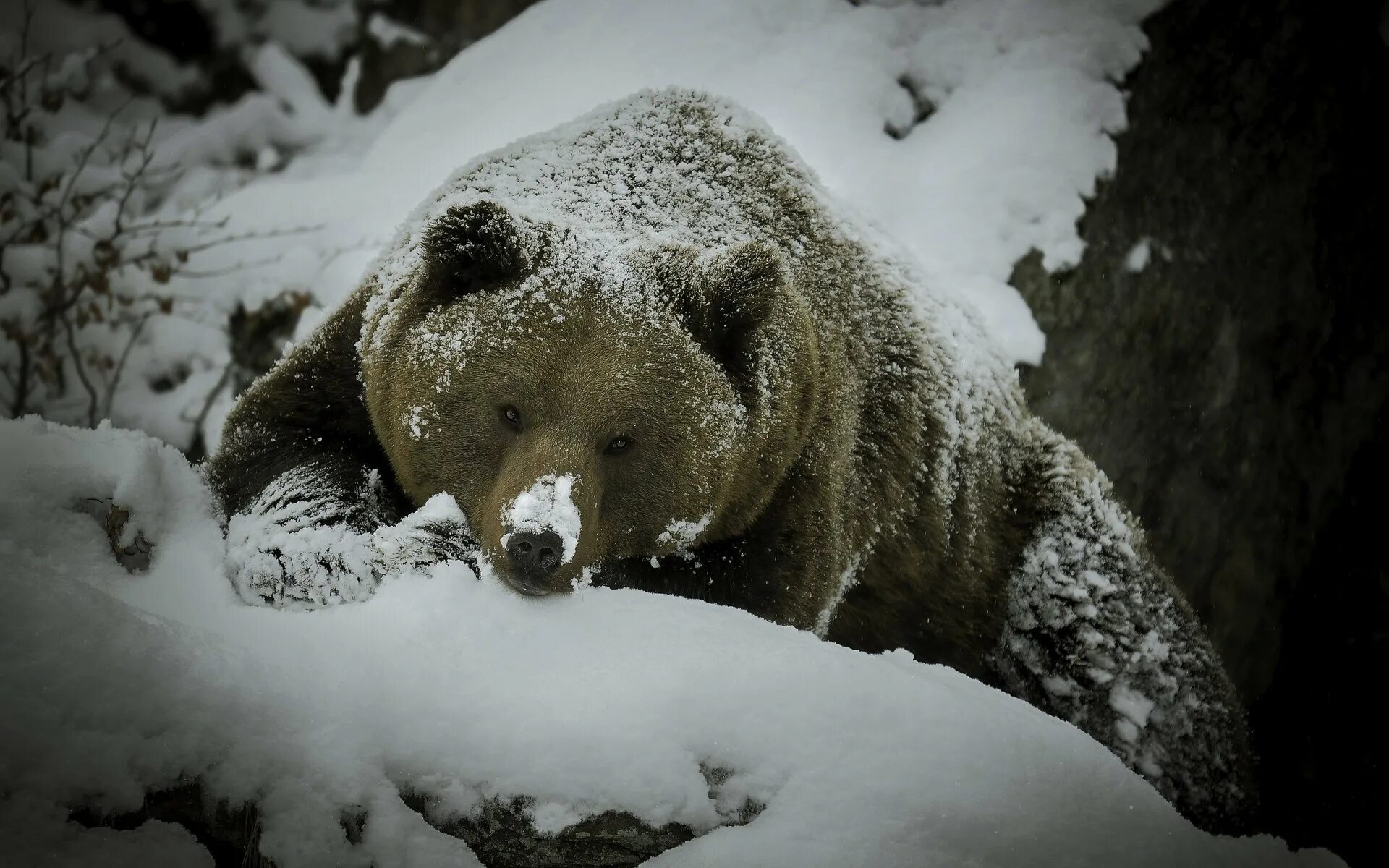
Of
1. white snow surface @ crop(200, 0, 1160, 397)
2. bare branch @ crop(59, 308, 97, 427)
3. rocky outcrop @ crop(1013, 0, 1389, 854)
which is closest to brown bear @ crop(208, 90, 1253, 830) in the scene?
white snow surface @ crop(200, 0, 1160, 397)

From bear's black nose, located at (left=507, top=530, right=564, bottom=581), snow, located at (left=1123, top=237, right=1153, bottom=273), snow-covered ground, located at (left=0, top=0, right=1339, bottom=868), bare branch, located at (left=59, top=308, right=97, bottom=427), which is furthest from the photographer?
snow, located at (left=1123, top=237, right=1153, bottom=273)

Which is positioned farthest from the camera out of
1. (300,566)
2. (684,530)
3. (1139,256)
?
(1139,256)

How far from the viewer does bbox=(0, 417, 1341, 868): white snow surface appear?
1.60 m

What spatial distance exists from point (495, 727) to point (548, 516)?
27.6 inches

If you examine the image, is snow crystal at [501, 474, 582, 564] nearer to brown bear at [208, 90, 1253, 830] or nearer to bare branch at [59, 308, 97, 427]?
brown bear at [208, 90, 1253, 830]

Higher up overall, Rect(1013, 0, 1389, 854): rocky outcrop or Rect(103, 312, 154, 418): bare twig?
Rect(1013, 0, 1389, 854): rocky outcrop

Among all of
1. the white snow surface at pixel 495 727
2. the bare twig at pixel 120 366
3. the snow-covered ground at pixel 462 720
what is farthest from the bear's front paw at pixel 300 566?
the bare twig at pixel 120 366

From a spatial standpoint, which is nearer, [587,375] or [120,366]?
[587,375]

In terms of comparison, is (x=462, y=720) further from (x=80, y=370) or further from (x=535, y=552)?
(x=80, y=370)

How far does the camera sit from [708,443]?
279 centimetres

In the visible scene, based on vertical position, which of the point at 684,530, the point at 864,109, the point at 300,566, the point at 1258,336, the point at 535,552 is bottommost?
the point at 300,566

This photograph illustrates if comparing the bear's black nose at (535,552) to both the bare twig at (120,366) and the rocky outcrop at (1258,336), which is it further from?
the bare twig at (120,366)

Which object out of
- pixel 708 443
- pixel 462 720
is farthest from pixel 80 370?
pixel 462 720

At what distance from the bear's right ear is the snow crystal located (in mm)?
619
